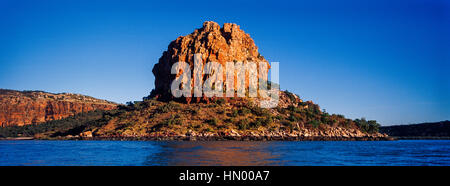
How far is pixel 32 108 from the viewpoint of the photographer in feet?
583

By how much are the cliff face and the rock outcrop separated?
6887cm

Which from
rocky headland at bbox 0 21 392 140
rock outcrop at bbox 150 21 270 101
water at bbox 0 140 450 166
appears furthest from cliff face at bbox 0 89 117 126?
water at bbox 0 140 450 166

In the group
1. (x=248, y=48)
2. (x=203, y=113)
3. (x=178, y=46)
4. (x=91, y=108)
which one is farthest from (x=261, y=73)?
(x=91, y=108)

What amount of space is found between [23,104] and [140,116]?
3854 inches

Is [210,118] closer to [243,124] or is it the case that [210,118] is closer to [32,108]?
[243,124]

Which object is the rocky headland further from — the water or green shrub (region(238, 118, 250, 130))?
the water

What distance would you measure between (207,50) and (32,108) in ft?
366

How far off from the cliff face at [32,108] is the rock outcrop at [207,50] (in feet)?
226

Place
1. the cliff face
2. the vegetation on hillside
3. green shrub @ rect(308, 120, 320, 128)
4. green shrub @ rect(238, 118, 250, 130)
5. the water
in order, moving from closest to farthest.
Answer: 1. the water
2. green shrub @ rect(238, 118, 250, 130)
3. the vegetation on hillside
4. green shrub @ rect(308, 120, 320, 128)
5. the cliff face

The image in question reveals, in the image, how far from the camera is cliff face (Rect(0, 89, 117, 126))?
556ft

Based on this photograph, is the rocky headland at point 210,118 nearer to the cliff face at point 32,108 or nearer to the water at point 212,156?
the cliff face at point 32,108

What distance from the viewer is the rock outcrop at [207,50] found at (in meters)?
132
